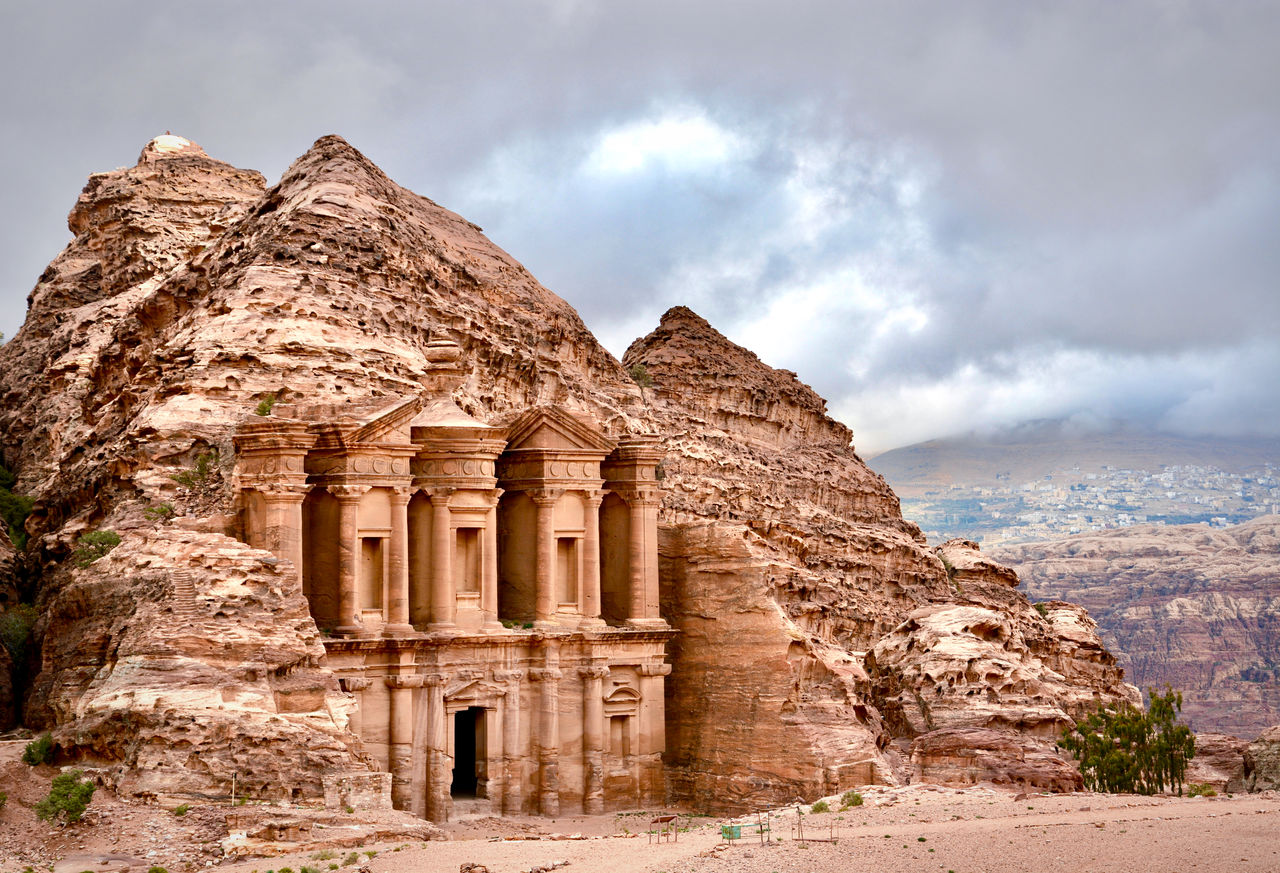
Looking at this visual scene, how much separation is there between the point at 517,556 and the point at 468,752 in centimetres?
718

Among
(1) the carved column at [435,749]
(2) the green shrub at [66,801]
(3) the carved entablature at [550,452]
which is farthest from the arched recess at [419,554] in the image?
(2) the green shrub at [66,801]

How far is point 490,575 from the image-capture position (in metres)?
47.2

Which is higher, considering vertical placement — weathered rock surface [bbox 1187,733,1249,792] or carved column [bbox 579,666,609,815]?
carved column [bbox 579,666,609,815]

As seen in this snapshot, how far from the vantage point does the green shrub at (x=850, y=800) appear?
39656mm

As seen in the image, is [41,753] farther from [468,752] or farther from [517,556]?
[468,752]

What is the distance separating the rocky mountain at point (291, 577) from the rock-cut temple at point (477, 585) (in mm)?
1717

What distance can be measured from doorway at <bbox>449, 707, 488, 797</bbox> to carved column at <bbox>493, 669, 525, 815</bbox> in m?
0.71

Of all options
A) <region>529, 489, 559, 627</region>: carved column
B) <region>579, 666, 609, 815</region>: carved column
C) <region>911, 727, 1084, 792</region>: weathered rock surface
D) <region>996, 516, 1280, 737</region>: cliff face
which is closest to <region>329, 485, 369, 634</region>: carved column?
<region>529, 489, 559, 627</region>: carved column

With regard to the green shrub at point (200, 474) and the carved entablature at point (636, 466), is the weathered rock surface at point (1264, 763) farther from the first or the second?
the green shrub at point (200, 474)

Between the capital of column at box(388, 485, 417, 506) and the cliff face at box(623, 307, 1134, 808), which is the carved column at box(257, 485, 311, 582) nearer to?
the capital of column at box(388, 485, 417, 506)

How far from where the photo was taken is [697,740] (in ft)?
168

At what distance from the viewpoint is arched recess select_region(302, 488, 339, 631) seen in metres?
43.7

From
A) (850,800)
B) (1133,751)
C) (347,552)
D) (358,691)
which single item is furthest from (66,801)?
(1133,751)

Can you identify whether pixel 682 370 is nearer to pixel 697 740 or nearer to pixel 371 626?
pixel 697 740
